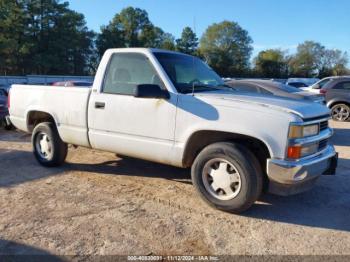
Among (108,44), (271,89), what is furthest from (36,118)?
(108,44)

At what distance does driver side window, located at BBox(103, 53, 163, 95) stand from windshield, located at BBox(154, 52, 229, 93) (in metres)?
0.21

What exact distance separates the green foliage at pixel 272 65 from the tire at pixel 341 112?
6731 cm

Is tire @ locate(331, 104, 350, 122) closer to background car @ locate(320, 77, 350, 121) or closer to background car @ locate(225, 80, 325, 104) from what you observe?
background car @ locate(320, 77, 350, 121)

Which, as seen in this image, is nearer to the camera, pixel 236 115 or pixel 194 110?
pixel 236 115

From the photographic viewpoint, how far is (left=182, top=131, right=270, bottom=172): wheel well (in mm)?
4273

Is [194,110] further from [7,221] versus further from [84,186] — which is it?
[7,221]

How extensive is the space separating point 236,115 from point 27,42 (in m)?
58.5

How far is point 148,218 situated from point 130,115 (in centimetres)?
145

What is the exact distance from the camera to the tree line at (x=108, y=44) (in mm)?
54969

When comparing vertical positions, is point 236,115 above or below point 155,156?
above

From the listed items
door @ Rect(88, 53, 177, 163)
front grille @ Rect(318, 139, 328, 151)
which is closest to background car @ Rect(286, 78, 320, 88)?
front grille @ Rect(318, 139, 328, 151)

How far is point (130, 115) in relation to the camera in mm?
4918

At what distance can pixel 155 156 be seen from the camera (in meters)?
4.82

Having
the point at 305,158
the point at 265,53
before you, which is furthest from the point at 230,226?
the point at 265,53
